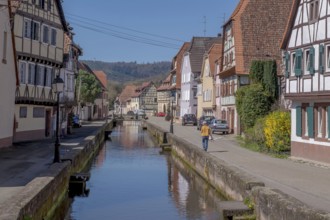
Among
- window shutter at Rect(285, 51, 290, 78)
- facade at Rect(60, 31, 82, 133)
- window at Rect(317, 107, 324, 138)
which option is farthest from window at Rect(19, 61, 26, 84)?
window at Rect(317, 107, 324, 138)

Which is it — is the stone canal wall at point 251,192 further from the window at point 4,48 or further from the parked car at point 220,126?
the parked car at point 220,126

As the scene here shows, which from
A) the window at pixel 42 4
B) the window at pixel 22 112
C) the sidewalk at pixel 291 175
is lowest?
the sidewalk at pixel 291 175

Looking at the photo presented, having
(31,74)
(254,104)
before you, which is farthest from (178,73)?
(31,74)

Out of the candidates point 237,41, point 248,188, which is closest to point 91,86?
point 237,41

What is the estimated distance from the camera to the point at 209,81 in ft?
218

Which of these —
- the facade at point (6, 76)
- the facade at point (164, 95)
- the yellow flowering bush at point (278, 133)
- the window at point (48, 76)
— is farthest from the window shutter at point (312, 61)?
the facade at point (164, 95)

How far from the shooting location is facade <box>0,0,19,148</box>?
26959 mm

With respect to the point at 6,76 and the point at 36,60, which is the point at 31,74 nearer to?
the point at 36,60

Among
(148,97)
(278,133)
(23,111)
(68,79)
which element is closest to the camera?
(278,133)

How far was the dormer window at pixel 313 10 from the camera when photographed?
82.0 feet

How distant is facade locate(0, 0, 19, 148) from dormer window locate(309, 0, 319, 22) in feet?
52.0

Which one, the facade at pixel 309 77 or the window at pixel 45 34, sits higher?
the window at pixel 45 34

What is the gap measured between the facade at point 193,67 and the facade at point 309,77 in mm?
52264

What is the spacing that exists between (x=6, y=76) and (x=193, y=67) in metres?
55.4
